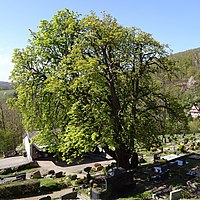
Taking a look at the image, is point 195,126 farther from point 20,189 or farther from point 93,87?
point 20,189

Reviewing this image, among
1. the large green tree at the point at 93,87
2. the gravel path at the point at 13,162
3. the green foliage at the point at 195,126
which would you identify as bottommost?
→ the gravel path at the point at 13,162

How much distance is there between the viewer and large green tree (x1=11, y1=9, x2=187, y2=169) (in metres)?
17.1

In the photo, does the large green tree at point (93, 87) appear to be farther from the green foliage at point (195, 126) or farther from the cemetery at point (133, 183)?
the green foliage at point (195, 126)

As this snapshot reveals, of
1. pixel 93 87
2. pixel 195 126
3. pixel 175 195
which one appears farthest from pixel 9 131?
pixel 175 195

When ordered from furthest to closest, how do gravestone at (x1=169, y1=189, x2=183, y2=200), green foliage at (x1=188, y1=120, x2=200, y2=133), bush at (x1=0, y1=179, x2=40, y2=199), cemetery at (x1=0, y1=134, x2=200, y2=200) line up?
green foliage at (x1=188, y1=120, x2=200, y2=133) → bush at (x1=0, y1=179, x2=40, y2=199) → cemetery at (x1=0, y1=134, x2=200, y2=200) → gravestone at (x1=169, y1=189, x2=183, y2=200)

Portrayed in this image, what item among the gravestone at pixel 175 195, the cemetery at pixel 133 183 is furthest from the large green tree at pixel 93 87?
the gravestone at pixel 175 195

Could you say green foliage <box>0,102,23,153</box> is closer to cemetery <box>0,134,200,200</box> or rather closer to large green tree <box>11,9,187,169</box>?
cemetery <box>0,134,200,200</box>

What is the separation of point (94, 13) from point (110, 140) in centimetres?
897

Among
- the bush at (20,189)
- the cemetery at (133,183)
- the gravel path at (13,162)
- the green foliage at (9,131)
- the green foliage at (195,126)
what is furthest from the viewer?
the green foliage at (9,131)

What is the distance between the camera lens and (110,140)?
53.3 feet

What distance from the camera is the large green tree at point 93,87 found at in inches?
675

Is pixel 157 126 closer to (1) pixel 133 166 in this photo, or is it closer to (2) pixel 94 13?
(1) pixel 133 166

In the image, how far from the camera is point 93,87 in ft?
56.5

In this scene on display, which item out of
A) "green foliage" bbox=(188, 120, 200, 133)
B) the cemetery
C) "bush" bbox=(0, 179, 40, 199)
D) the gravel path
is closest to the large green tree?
the cemetery
